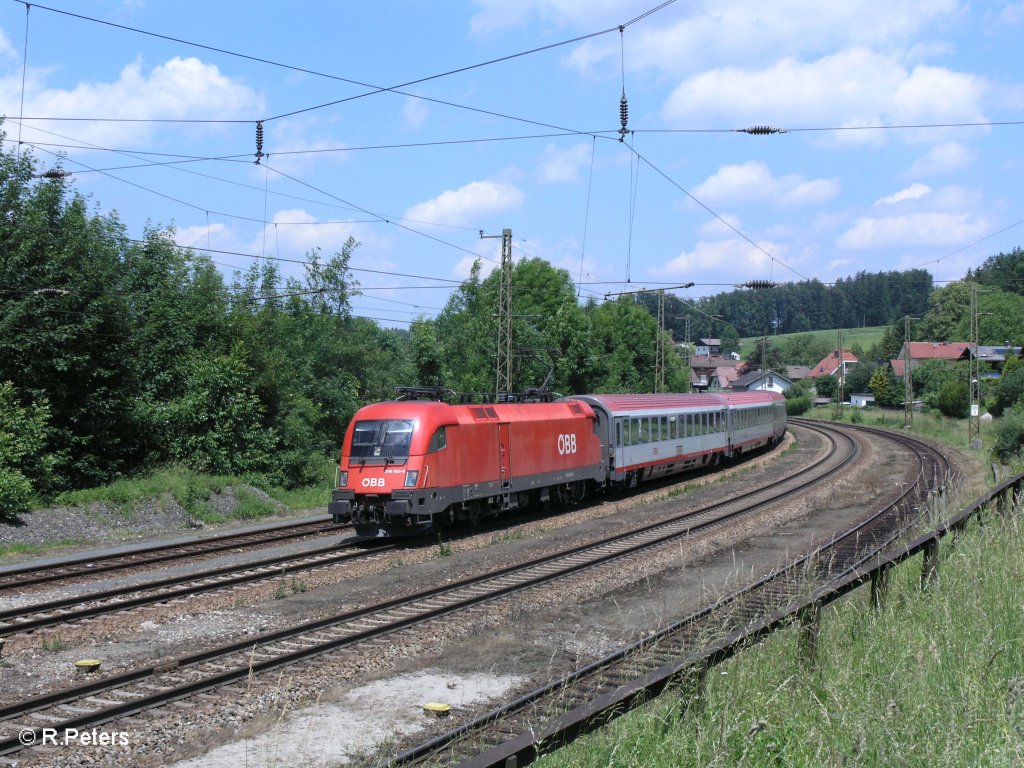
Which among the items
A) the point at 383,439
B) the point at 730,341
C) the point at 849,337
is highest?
the point at 849,337

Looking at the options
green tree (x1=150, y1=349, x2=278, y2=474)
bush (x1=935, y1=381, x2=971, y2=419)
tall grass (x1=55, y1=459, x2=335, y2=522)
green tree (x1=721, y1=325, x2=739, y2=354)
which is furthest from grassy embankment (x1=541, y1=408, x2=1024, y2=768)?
green tree (x1=721, y1=325, x2=739, y2=354)

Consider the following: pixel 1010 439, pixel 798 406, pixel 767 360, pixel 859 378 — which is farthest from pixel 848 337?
pixel 1010 439

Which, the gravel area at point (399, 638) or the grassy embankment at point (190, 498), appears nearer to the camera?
the gravel area at point (399, 638)

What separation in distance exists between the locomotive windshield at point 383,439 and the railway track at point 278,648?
3733mm

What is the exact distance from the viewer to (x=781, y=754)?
4.86 m

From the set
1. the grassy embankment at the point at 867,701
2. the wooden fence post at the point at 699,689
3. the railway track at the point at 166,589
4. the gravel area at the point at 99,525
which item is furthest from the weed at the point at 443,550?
the wooden fence post at the point at 699,689

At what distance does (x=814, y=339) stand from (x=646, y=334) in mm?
107099

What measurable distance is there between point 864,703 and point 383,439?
1370 cm

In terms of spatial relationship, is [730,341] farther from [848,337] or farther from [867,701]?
[867,701]

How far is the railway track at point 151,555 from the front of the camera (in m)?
15.2

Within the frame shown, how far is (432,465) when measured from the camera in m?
17.9

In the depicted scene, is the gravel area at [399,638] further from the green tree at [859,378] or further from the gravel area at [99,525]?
the green tree at [859,378]

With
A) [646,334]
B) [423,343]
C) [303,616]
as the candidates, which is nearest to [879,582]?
[303,616]

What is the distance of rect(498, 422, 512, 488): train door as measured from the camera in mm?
20312
